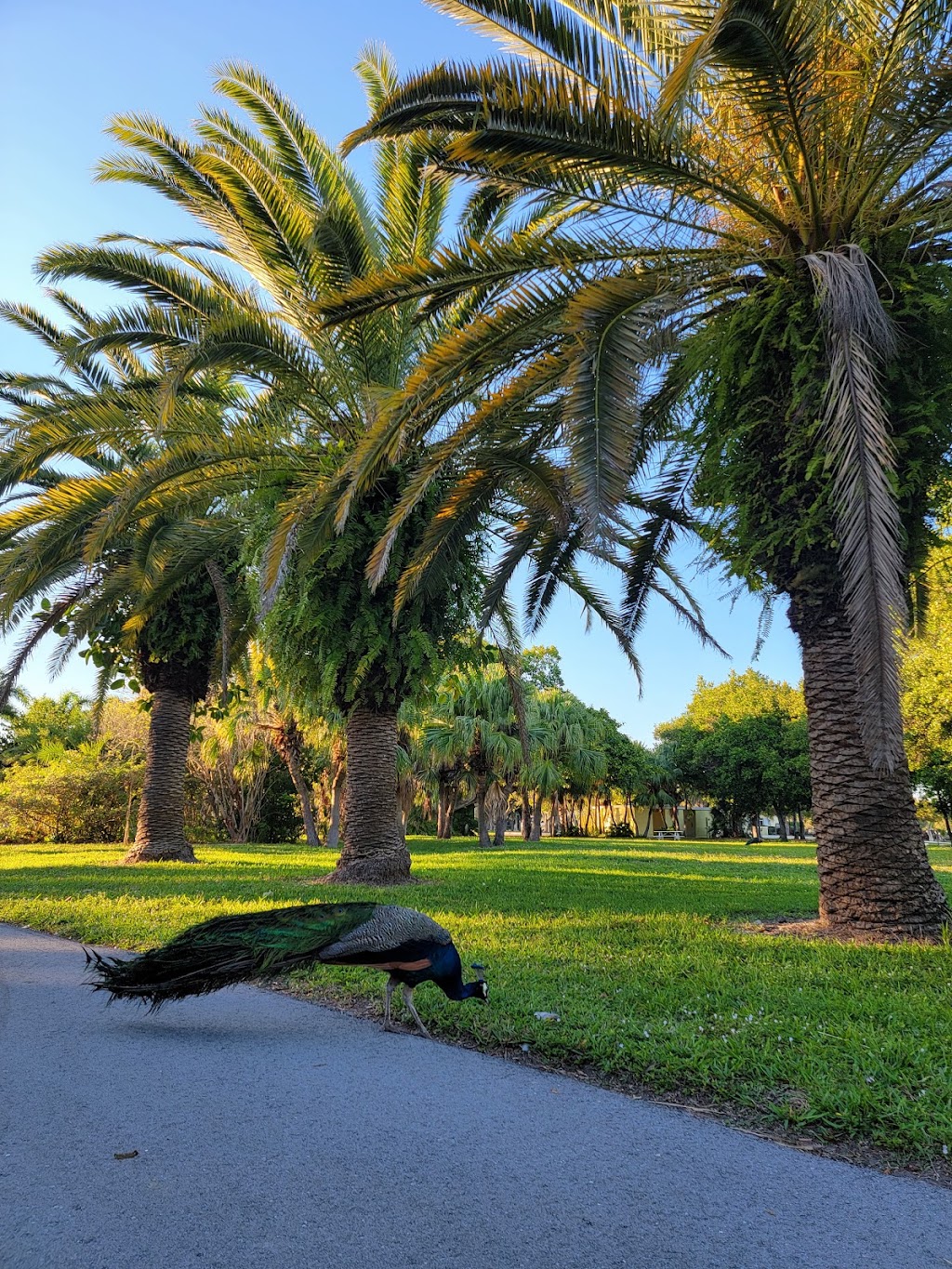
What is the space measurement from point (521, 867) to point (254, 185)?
1195 centimetres

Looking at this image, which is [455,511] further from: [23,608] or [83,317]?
[83,317]

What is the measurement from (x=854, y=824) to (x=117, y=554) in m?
12.2

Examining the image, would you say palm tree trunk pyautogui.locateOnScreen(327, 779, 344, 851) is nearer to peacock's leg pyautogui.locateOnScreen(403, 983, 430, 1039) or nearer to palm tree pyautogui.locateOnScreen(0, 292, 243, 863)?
palm tree pyautogui.locateOnScreen(0, 292, 243, 863)

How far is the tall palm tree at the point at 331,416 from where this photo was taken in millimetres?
8773

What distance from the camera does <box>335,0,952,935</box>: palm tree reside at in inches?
215

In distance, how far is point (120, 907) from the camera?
29.1 feet

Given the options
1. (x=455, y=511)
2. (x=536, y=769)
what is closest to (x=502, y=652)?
(x=455, y=511)

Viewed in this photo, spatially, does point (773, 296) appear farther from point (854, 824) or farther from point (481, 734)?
point (481, 734)

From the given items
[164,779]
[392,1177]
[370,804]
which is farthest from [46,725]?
[392,1177]

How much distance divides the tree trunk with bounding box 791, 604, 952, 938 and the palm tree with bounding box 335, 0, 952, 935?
2cm

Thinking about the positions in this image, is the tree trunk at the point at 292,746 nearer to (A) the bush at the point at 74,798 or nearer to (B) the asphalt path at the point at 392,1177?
(A) the bush at the point at 74,798

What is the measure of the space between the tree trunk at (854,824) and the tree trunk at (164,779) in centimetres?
1149

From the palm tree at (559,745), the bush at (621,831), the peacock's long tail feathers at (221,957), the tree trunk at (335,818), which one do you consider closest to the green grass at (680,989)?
the peacock's long tail feathers at (221,957)

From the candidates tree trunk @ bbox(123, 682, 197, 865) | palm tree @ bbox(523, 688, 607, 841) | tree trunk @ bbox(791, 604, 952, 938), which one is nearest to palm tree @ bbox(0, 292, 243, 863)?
tree trunk @ bbox(123, 682, 197, 865)
